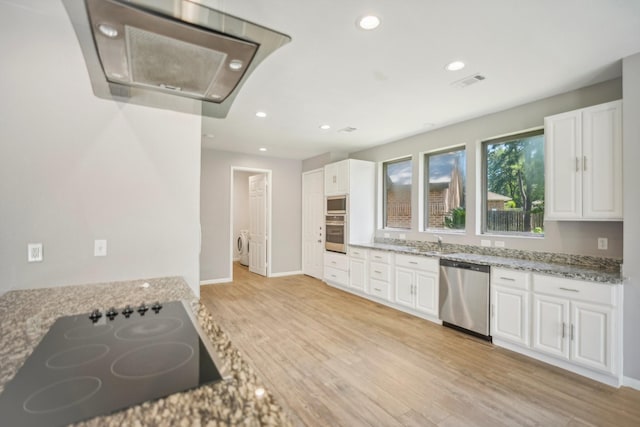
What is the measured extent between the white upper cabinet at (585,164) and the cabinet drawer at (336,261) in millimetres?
2985

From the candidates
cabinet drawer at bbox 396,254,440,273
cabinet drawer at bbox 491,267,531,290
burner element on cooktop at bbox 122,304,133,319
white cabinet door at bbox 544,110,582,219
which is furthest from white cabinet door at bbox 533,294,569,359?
burner element on cooktop at bbox 122,304,133,319

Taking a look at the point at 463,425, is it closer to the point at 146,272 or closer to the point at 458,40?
the point at 146,272

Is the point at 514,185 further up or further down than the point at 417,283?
further up

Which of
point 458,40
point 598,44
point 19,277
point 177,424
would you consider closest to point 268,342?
point 19,277

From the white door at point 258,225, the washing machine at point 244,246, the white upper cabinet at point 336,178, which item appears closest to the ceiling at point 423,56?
the white upper cabinet at point 336,178

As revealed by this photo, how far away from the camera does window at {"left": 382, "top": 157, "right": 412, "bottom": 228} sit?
4.96m

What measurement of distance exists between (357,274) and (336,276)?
1.97ft

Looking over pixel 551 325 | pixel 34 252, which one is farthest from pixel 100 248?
pixel 551 325

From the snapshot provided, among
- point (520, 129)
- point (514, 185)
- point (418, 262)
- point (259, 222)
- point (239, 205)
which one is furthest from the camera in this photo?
point (239, 205)

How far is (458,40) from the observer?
7.11 ft

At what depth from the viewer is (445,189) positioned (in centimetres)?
440

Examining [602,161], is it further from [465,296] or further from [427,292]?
[427,292]

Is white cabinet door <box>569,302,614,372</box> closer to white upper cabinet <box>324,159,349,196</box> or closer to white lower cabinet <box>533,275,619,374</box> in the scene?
white lower cabinet <box>533,275,619,374</box>

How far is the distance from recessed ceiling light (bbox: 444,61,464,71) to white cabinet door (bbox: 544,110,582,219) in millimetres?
1161
